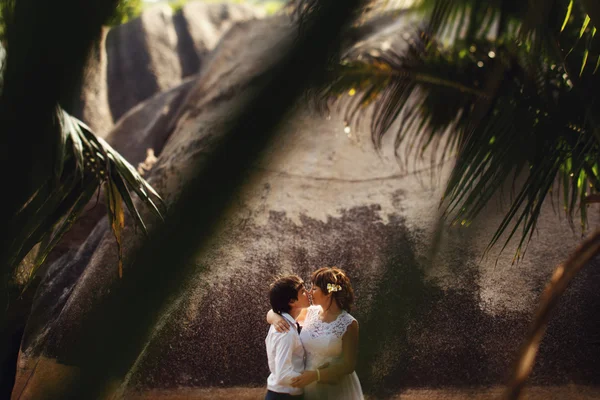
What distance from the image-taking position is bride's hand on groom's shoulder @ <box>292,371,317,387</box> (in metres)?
3.12

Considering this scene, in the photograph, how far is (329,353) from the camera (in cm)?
320

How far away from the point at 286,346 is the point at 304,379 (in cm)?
20

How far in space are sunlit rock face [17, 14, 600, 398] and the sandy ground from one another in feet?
0.18

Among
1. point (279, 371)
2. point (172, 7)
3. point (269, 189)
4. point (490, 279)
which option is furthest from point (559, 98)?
point (172, 7)

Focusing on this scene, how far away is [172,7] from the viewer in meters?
15.7

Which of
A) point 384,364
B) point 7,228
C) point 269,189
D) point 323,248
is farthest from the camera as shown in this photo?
point 269,189

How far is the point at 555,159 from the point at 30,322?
183 inches

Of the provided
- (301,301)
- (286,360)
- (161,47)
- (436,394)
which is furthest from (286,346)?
(161,47)

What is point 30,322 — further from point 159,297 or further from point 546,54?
point 159,297

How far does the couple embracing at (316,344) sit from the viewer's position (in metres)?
3.15

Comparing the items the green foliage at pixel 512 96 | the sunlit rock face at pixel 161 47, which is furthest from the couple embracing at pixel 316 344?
the sunlit rock face at pixel 161 47

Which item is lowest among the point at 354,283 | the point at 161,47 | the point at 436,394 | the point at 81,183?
the point at 436,394

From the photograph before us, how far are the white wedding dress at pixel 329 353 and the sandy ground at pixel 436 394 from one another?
1.35 m

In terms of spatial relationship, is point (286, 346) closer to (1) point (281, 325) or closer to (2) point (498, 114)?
(1) point (281, 325)
